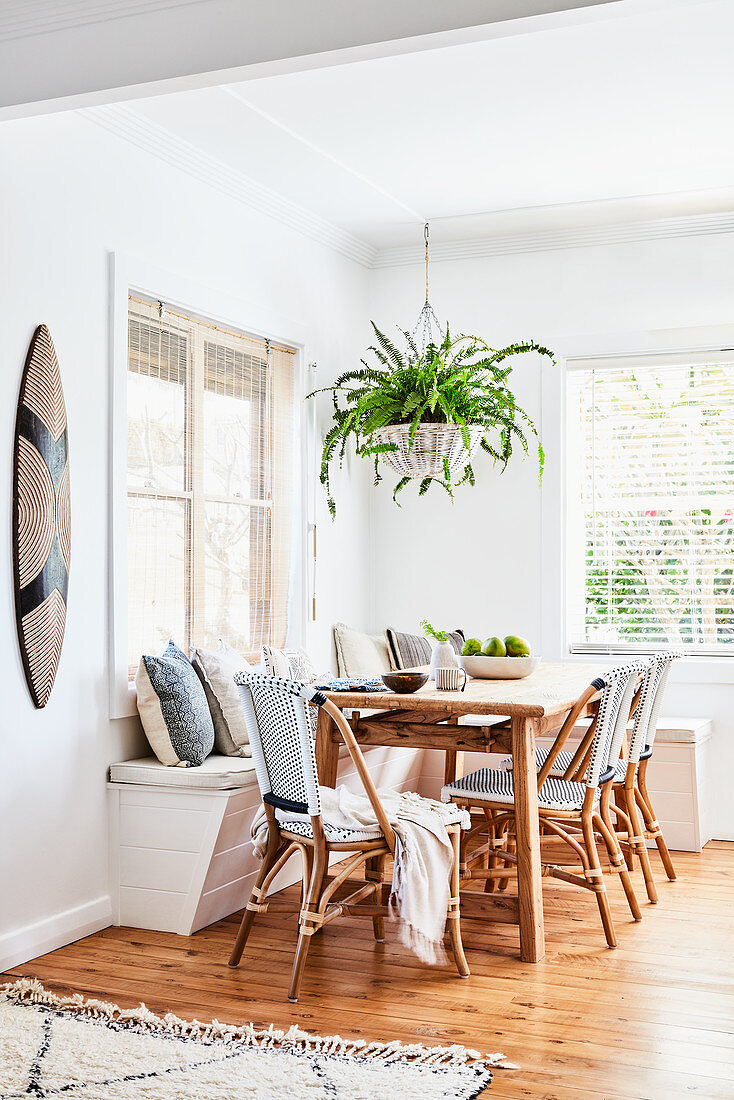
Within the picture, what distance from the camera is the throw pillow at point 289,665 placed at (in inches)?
170

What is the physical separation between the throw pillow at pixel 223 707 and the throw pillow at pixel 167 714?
215 mm

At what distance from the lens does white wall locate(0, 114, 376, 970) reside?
333cm

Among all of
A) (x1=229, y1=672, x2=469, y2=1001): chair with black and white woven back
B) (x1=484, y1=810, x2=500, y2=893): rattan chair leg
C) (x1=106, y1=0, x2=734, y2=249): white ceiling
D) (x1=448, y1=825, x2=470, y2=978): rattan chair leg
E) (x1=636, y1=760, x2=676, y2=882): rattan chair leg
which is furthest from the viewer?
(x1=636, y1=760, x2=676, y2=882): rattan chair leg

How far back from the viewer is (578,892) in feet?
13.8

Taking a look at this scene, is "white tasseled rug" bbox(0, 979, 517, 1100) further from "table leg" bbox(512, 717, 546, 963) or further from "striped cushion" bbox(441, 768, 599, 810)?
"striped cushion" bbox(441, 768, 599, 810)

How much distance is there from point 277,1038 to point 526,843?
981mm

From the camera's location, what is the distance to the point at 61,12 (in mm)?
2812

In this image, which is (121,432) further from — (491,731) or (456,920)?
(456,920)

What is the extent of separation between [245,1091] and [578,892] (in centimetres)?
205

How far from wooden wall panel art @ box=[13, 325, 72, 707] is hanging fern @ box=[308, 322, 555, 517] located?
5.55 feet

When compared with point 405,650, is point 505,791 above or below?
below

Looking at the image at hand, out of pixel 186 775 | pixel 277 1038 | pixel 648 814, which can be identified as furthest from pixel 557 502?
pixel 277 1038

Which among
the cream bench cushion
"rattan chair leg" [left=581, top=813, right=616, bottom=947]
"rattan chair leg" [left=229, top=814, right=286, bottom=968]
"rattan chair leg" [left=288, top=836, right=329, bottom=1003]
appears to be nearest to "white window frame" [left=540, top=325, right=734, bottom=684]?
"rattan chair leg" [left=581, top=813, right=616, bottom=947]

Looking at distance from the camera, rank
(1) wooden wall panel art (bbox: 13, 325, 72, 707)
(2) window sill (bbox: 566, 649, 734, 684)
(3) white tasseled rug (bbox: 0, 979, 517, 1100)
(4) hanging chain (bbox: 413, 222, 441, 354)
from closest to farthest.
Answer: (3) white tasseled rug (bbox: 0, 979, 517, 1100)
(1) wooden wall panel art (bbox: 13, 325, 72, 707)
(2) window sill (bbox: 566, 649, 734, 684)
(4) hanging chain (bbox: 413, 222, 441, 354)
